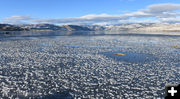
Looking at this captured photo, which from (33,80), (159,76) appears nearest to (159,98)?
(159,76)

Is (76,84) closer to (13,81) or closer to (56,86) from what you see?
(56,86)

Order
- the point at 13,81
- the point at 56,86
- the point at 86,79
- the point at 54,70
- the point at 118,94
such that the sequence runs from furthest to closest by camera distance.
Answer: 1. the point at 54,70
2. the point at 86,79
3. the point at 13,81
4. the point at 56,86
5. the point at 118,94

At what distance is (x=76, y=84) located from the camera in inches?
657

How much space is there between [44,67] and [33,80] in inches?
231

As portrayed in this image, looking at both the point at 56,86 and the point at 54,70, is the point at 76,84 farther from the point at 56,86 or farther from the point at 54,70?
the point at 54,70

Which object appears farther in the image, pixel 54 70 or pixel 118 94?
pixel 54 70

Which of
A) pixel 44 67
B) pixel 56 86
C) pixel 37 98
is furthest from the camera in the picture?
pixel 44 67

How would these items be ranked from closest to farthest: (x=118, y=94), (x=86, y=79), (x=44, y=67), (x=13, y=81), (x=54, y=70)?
(x=118, y=94) < (x=13, y=81) < (x=86, y=79) < (x=54, y=70) < (x=44, y=67)

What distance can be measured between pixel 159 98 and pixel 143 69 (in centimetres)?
945

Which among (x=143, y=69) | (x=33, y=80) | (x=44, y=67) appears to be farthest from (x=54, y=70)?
(x=143, y=69)

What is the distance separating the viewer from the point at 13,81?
1711 cm

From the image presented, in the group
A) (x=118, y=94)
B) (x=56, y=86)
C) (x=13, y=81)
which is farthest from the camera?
(x=13, y=81)

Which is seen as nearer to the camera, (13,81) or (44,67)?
(13,81)

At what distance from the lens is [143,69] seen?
896 inches
